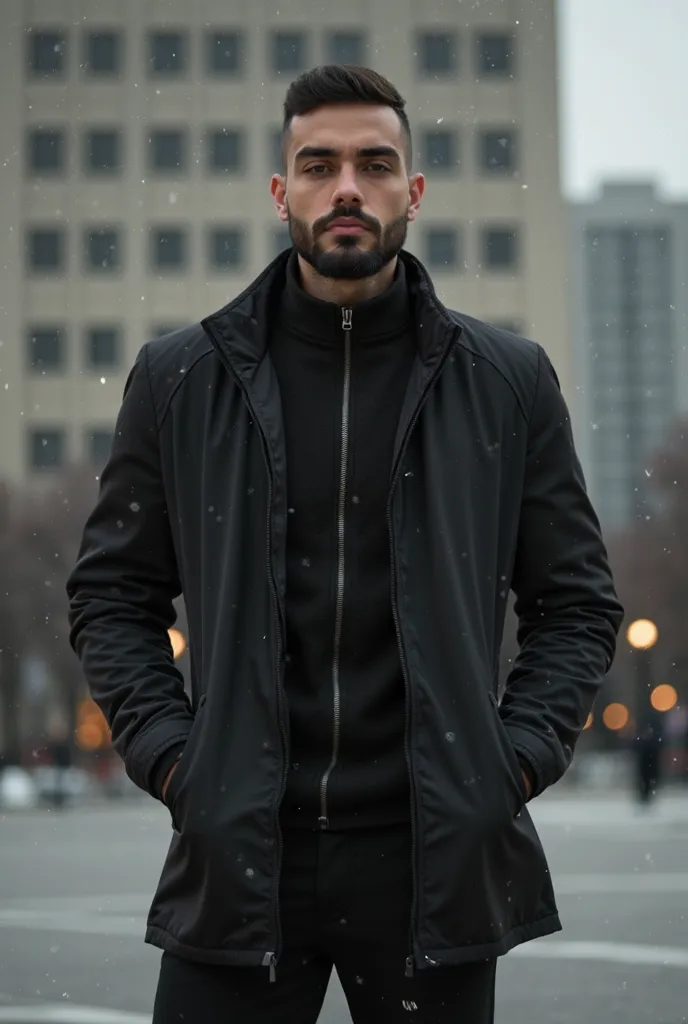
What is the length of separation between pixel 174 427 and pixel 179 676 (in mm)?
404

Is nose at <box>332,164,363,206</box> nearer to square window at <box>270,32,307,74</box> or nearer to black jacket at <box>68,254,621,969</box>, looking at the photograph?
black jacket at <box>68,254,621,969</box>

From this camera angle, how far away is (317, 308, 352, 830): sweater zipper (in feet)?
9.48

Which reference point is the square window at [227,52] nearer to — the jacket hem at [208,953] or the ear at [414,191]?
the ear at [414,191]

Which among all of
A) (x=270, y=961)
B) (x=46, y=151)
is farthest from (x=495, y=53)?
(x=270, y=961)

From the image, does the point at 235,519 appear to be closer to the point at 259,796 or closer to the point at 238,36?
the point at 259,796

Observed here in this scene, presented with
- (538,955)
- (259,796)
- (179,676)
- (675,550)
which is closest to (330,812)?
(259,796)

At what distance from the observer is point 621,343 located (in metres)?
144

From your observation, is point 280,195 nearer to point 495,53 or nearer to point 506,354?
point 506,354

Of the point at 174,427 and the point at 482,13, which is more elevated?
the point at 482,13

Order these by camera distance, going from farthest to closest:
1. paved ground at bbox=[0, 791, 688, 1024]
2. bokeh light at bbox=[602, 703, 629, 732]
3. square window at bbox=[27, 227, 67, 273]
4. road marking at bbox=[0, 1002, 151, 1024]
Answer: bokeh light at bbox=[602, 703, 629, 732], square window at bbox=[27, 227, 67, 273], paved ground at bbox=[0, 791, 688, 1024], road marking at bbox=[0, 1002, 151, 1024]

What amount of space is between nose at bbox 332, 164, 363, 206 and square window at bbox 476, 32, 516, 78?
12.0 feet

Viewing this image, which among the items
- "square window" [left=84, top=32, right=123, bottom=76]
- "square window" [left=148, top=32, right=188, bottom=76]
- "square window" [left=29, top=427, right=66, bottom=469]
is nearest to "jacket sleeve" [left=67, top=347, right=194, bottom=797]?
"square window" [left=84, top=32, right=123, bottom=76]

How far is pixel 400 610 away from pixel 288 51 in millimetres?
4989

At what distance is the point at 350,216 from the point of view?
3068 mm
